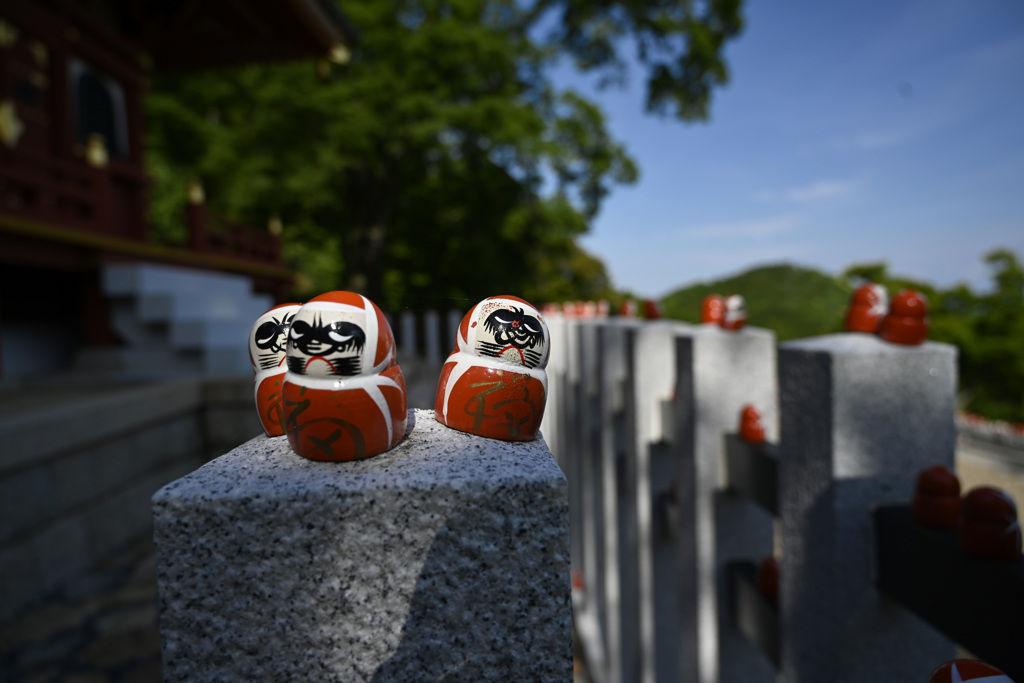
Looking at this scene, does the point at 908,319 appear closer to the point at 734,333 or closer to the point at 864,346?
the point at 864,346

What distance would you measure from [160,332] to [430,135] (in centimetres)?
713

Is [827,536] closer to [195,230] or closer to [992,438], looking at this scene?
[195,230]

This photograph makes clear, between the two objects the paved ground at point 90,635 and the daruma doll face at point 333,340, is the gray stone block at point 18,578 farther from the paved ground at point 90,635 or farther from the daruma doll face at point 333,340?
the daruma doll face at point 333,340

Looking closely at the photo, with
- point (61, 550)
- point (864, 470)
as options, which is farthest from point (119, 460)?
point (864, 470)

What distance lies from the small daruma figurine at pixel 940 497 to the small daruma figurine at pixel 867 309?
1.28 ft

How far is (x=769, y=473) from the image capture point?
1.64 m

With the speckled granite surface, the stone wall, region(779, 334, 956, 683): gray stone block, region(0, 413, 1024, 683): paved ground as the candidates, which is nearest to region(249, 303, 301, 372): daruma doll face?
the speckled granite surface

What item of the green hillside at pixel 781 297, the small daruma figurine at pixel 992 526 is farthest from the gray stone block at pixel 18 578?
the green hillside at pixel 781 297

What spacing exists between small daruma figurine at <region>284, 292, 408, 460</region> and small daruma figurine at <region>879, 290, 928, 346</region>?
1.13 meters

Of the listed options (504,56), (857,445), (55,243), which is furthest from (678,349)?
(504,56)

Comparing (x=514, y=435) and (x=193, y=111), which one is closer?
(x=514, y=435)

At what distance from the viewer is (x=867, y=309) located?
1377 millimetres

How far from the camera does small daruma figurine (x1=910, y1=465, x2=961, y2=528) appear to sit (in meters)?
1.09

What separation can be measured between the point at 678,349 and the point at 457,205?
11.6 metres
